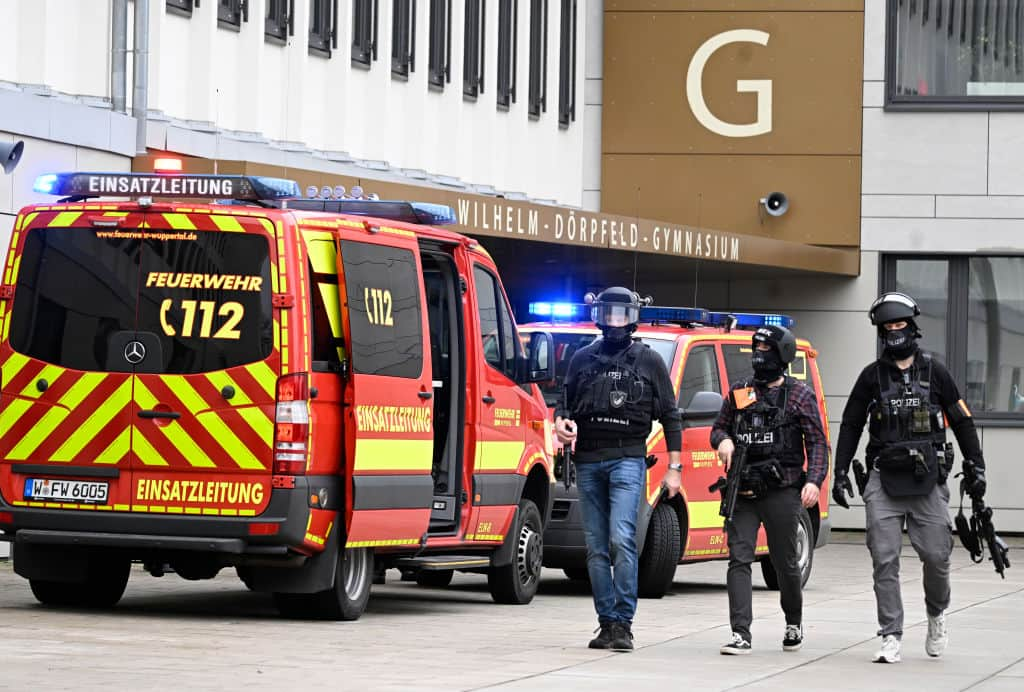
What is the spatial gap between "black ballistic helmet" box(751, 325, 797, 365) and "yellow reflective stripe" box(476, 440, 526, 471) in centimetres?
259

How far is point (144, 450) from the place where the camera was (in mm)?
11570

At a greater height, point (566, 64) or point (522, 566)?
point (566, 64)

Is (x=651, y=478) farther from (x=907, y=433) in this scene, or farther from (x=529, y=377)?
(x=907, y=433)

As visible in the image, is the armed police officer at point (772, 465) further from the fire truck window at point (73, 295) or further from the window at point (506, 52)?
the window at point (506, 52)

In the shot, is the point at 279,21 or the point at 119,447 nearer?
the point at 119,447

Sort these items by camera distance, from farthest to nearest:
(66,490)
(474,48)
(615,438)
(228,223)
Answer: (474,48)
(66,490)
(228,223)
(615,438)

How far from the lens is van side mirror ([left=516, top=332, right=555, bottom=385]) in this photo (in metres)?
14.0

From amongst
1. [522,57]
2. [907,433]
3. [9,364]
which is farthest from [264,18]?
[907,433]

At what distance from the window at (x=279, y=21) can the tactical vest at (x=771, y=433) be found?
9.13 m

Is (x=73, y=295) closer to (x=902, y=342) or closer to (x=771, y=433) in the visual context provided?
(x=771, y=433)

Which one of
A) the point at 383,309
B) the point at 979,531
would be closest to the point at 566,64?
the point at 383,309

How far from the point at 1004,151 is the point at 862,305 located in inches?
97.2

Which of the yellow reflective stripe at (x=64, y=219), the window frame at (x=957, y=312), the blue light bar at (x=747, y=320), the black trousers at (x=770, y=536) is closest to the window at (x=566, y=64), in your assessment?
the window frame at (x=957, y=312)

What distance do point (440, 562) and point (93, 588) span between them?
210cm
